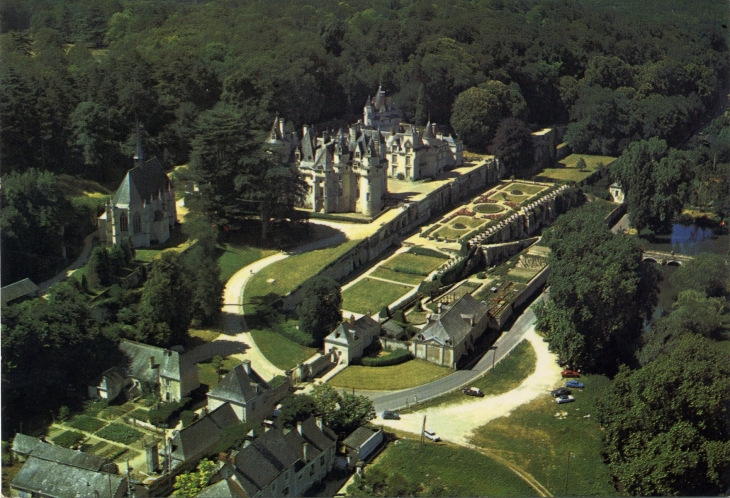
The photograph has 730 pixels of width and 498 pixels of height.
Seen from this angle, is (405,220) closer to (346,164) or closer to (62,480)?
(346,164)

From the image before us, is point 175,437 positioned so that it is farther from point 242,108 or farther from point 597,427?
point 242,108

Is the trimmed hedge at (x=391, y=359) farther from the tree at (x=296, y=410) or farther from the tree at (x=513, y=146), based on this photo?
the tree at (x=513, y=146)

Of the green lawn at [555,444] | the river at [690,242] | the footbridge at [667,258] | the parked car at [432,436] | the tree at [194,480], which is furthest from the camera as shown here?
the river at [690,242]

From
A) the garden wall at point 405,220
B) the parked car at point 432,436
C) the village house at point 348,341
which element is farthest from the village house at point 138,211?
the parked car at point 432,436

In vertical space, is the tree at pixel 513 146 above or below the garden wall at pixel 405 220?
above

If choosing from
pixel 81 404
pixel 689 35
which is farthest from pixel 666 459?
pixel 689 35

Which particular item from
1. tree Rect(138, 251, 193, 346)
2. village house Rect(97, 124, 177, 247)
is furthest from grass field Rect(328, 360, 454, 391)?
village house Rect(97, 124, 177, 247)

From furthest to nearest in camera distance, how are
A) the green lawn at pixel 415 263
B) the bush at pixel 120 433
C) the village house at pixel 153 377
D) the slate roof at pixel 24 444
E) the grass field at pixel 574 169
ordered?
1. the grass field at pixel 574 169
2. the green lawn at pixel 415 263
3. the village house at pixel 153 377
4. the bush at pixel 120 433
5. the slate roof at pixel 24 444
